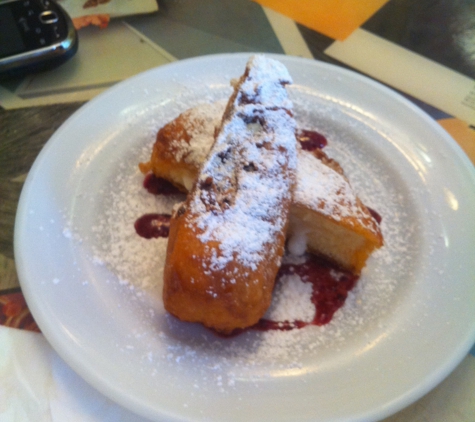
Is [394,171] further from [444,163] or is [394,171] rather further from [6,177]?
[6,177]

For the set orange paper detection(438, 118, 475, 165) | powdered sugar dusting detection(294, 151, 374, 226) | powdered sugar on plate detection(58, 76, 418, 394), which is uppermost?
orange paper detection(438, 118, 475, 165)

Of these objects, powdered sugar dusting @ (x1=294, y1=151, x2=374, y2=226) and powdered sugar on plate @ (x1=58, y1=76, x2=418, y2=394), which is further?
powdered sugar dusting @ (x1=294, y1=151, x2=374, y2=226)

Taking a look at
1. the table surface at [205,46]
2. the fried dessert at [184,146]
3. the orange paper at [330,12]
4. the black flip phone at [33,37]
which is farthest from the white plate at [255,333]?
→ the orange paper at [330,12]

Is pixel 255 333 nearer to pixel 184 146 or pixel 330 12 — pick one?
pixel 184 146

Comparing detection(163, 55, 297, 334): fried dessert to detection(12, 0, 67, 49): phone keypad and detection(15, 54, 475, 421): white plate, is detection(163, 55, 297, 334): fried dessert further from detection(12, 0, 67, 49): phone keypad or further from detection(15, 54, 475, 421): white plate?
detection(12, 0, 67, 49): phone keypad

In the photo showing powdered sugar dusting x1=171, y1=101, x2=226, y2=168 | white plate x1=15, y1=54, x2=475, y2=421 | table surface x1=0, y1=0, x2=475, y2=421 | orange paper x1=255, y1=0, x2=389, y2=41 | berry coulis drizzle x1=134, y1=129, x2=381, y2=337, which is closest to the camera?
white plate x1=15, y1=54, x2=475, y2=421

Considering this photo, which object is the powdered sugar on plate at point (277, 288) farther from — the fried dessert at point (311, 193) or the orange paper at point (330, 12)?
the orange paper at point (330, 12)

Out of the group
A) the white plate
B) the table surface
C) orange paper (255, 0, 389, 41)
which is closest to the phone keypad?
the table surface

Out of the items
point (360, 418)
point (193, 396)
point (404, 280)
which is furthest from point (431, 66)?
point (193, 396)
